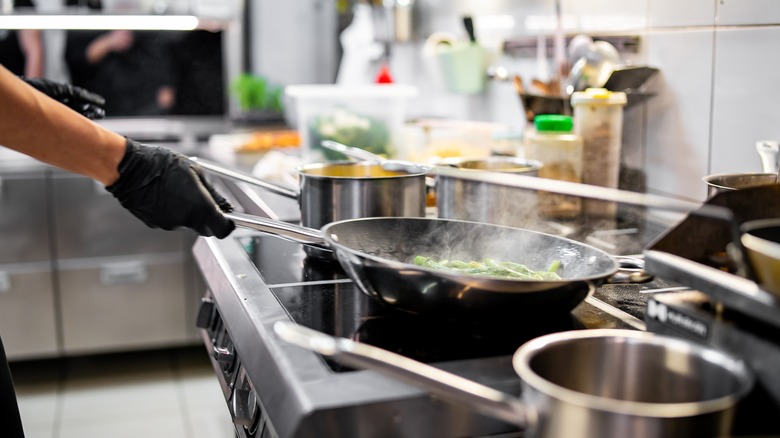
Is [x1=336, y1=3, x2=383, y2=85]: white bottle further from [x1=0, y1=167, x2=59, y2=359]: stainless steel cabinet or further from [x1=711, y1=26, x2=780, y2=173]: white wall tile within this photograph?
[x1=711, y1=26, x2=780, y2=173]: white wall tile

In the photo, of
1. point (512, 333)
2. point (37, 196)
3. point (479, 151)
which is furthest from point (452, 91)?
point (512, 333)

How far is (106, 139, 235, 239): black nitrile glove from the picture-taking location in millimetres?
1295

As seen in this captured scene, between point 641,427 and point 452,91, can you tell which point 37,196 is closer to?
point 452,91

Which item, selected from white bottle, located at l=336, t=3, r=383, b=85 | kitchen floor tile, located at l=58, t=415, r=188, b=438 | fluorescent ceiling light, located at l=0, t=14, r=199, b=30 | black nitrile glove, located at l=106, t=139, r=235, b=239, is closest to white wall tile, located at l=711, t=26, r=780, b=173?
black nitrile glove, located at l=106, t=139, r=235, b=239

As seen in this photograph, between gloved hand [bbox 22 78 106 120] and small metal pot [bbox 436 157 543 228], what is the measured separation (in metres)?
0.75

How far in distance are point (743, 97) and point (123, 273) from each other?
252 centimetres

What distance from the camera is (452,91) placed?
9.15 feet

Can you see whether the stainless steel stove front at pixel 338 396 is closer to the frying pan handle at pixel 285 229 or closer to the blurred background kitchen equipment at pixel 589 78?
the frying pan handle at pixel 285 229

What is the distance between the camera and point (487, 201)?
56.1 inches

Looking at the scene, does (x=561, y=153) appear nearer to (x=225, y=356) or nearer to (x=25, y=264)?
(x=225, y=356)

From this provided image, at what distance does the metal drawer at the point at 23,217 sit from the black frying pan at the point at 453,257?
2169mm

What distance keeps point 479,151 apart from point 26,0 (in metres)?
2.65

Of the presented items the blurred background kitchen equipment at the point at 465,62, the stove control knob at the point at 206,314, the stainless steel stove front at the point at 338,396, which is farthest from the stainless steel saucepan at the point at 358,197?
the blurred background kitchen equipment at the point at 465,62

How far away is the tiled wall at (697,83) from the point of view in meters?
1.47
